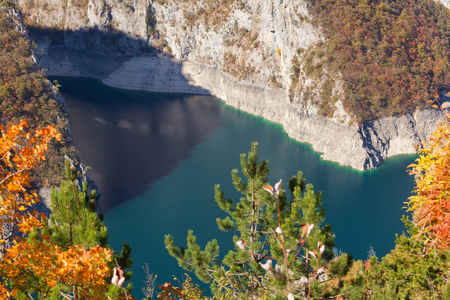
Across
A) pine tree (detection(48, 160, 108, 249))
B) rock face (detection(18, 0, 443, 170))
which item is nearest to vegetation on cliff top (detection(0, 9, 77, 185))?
pine tree (detection(48, 160, 108, 249))

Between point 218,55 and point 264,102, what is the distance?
839 inches

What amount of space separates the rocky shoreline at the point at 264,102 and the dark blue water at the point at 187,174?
1983 mm

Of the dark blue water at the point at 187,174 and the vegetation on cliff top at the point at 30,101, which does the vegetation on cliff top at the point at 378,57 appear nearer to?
the dark blue water at the point at 187,174

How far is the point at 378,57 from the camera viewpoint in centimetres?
6725

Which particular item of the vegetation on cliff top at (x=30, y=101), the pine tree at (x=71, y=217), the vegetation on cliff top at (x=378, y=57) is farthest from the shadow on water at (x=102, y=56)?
the pine tree at (x=71, y=217)

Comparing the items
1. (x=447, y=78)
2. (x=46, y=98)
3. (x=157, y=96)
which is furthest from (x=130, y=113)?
(x=447, y=78)

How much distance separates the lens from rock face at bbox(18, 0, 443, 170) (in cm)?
6266

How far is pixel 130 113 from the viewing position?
260 feet

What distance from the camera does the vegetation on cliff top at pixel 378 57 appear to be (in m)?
64.4

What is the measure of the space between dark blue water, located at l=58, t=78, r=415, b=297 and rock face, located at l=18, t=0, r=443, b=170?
3447mm

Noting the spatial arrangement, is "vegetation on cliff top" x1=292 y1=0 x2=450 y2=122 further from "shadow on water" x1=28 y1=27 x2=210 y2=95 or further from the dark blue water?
"shadow on water" x1=28 y1=27 x2=210 y2=95

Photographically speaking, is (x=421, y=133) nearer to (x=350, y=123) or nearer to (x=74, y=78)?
(x=350, y=123)

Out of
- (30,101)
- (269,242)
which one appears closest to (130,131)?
(30,101)

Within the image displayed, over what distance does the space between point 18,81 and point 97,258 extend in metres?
47.2
